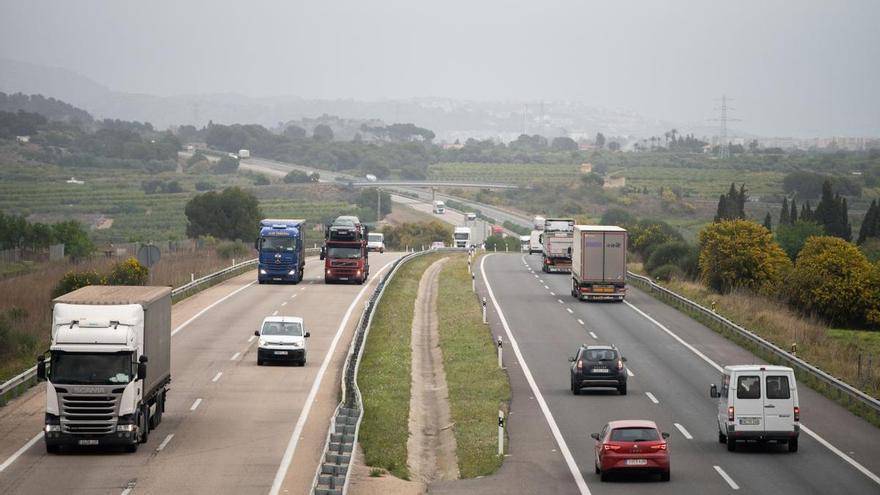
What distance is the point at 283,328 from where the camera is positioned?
4525 cm

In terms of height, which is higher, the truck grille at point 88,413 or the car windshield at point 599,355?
the truck grille at point 88,413

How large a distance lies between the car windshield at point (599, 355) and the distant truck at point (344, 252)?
3671 cm

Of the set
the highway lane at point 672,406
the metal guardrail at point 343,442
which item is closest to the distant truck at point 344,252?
the highway lane at point 672,406

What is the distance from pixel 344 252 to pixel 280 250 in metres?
3.72

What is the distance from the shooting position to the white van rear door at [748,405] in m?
30.6

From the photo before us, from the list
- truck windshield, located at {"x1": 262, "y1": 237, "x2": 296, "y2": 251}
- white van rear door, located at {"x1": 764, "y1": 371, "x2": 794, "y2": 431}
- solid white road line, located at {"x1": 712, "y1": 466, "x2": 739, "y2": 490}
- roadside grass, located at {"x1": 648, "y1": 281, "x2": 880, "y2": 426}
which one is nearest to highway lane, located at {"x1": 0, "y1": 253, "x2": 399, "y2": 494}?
solid white road line, located at {"x1": 712, "y1": 466, "x2": 739, "y2": 490}

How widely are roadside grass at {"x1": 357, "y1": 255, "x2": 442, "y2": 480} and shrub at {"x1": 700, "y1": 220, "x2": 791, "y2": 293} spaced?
A: 61.1 ft

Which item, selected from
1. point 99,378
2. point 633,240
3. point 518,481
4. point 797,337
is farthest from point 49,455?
point 633,240

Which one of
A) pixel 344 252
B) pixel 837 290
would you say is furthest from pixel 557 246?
pixel 837 290

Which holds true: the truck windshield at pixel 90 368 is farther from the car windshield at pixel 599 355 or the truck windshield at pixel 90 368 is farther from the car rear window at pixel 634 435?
the car windshield at pixel 599 355

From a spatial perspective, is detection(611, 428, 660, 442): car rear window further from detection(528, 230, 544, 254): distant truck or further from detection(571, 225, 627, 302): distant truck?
detection(528, 230, 544, 254): distant truck

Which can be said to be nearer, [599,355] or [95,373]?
[95,373]

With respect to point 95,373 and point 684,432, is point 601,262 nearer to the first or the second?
point 684,432

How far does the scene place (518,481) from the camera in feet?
91.7
